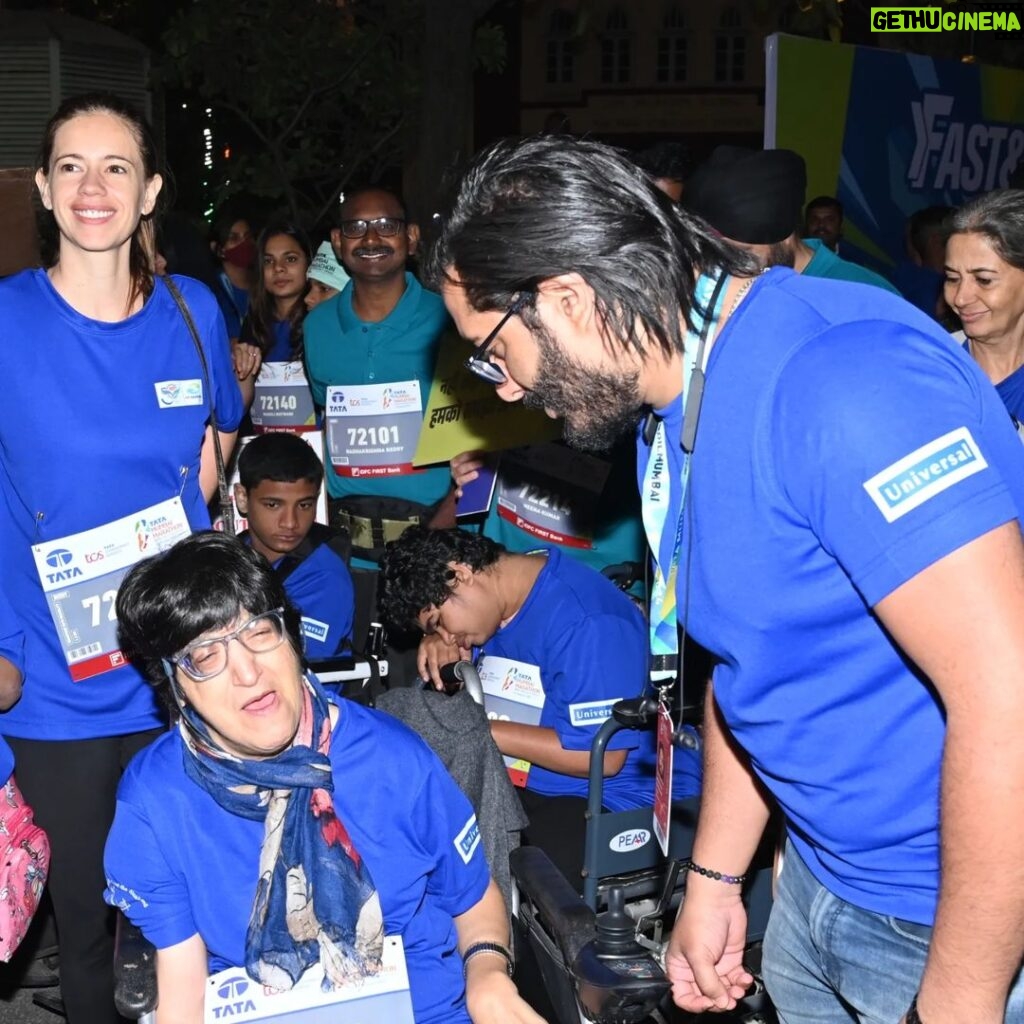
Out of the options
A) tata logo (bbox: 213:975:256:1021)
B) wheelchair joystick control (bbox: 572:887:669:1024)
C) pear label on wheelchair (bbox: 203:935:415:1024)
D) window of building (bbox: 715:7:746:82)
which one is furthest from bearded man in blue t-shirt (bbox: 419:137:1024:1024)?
window of building (bbox: 715:7:746:82)

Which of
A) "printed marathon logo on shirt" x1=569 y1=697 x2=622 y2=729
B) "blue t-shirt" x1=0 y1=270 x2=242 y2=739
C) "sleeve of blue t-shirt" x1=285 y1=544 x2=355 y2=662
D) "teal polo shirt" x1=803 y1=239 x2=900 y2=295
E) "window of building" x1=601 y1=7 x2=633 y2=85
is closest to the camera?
"blue t-shirt" x1=0 y1=270 x2=242 y2=739

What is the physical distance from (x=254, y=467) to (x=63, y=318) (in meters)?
1.78

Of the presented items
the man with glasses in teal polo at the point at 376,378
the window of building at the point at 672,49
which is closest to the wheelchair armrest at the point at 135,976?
the man with glasses in teal polo at the point at 376,378

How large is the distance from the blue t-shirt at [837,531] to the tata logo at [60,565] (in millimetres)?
1690

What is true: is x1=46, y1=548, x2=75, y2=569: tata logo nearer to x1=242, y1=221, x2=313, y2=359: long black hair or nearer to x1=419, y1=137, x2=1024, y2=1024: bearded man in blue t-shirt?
x1=419, y1=137, x2=1024, y2=1024: bearded man in blue t-shirt

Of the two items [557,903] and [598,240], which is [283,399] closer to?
[557,903]

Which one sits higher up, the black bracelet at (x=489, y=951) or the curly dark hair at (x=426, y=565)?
the curly dark hair at (x=426, y=565)

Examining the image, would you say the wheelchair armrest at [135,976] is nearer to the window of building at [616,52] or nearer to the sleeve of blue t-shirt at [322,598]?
the sleeve of blue t-shirt at [322,598]

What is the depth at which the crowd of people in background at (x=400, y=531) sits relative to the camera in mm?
1743

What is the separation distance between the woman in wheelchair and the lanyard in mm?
638

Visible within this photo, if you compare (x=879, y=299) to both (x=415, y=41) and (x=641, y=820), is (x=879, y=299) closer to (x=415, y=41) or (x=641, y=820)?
(x=641, y=820)

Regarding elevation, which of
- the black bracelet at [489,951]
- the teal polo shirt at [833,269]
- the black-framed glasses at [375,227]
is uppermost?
the black-framed glasses at [375,227]

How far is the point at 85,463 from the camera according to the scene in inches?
121

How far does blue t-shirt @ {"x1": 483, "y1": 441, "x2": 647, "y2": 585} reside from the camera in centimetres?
465
